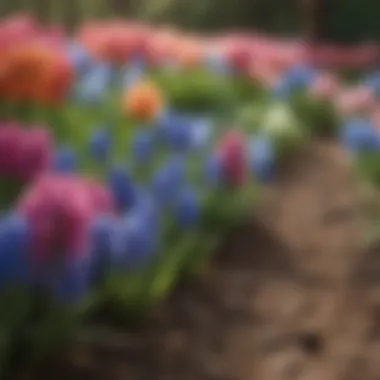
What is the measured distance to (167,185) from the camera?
587 mm

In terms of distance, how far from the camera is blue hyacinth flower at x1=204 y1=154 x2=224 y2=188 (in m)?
0.65

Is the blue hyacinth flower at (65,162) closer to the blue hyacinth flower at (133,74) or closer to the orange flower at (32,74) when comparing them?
the orange flower at (32,74)

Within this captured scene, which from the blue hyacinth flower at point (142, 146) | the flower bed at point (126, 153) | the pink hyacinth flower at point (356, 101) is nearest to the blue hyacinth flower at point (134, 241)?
the flower bed at point (126, 153)

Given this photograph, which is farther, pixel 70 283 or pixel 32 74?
pixel 32 74

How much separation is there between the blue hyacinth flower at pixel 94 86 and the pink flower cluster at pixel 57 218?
→ 0.27 meters

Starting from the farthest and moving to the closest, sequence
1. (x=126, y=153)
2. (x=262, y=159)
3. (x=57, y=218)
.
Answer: (x=262, y=159) → (x=126, y=153) → (x=57, y=218)

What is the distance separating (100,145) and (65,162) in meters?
0.07

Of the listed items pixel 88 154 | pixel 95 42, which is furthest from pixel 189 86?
pixel 88 154

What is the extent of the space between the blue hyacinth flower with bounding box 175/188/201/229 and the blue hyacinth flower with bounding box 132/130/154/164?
0.03 metres

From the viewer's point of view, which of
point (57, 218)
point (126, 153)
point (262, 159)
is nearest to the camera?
point (57, 218)

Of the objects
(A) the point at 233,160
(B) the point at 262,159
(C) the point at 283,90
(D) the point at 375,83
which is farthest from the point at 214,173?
(C) the point at 283,90

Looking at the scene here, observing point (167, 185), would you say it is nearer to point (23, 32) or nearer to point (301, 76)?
point (23, 32)

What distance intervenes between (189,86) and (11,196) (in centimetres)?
34

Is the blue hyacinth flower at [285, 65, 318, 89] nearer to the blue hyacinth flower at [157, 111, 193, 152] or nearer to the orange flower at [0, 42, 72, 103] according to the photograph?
the blue hyacinth flower at [157, 111, 193, 152]
